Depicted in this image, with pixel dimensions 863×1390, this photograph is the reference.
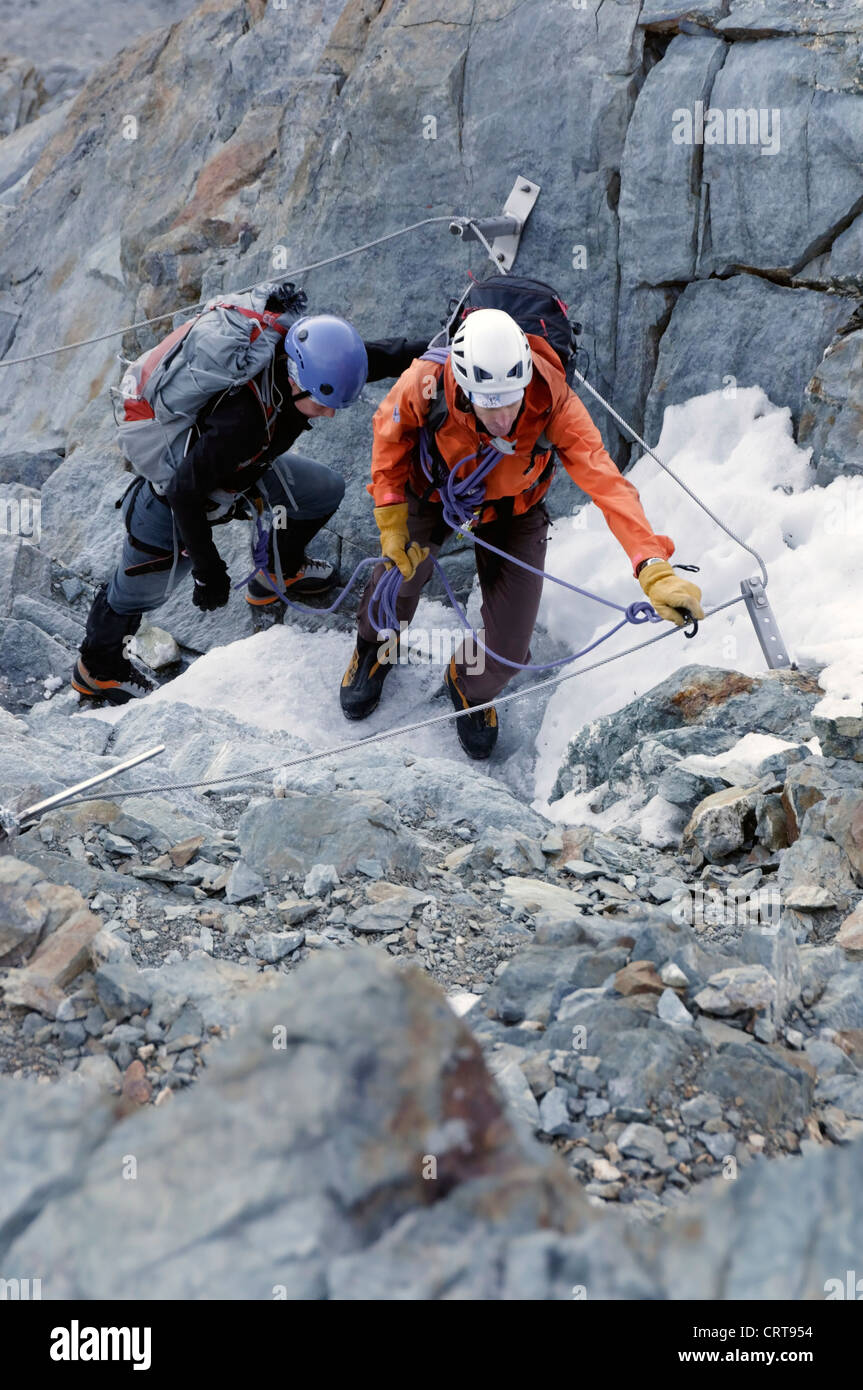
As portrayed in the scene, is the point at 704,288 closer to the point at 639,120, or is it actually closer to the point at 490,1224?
the point at 639,120

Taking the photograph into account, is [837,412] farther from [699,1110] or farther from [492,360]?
[699,1110]

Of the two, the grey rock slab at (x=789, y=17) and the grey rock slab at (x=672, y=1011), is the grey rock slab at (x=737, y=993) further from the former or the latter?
the grey rock slab at (x=789, y=17)

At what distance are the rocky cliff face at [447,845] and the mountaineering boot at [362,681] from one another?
0.45 meters

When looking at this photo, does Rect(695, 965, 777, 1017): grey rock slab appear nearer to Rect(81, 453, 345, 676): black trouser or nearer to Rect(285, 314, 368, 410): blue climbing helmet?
Rect(285, 314, 368, 410): blue climbing helmet

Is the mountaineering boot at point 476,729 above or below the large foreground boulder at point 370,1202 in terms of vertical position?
below

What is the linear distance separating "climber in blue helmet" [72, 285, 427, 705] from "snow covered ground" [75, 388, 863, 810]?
21.6 inches

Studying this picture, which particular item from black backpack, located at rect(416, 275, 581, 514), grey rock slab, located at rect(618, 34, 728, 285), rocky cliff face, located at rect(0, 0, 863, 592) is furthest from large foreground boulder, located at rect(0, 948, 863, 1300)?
grey rock slab, located at rect(618, 34, 728, 285)

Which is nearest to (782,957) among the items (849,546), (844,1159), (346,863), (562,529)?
(844,1159)

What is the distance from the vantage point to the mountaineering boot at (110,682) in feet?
24.6

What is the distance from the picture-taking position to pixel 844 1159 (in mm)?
1760

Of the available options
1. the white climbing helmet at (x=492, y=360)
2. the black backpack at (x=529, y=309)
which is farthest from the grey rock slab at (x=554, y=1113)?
the black backpack at (x=529, y=309)

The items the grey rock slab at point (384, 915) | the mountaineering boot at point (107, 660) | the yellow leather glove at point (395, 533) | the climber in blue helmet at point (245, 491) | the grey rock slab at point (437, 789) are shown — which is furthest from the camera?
the mountaineering boot at point (107, 660)

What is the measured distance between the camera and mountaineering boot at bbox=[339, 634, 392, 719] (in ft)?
23.7
